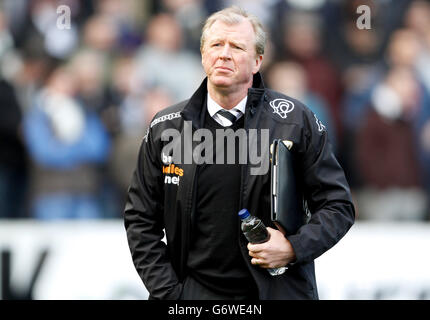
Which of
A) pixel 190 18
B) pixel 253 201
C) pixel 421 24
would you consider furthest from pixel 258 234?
pixel 421 24

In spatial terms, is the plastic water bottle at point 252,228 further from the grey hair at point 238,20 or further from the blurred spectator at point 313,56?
the blurred spectator at point 313,56

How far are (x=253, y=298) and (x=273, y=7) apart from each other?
492 centimetres

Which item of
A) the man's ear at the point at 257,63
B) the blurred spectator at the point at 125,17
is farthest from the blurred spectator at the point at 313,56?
the man's ear at the point at 257,63

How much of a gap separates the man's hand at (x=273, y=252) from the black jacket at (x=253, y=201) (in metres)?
0.04

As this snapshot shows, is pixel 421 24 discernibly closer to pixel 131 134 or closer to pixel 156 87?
pixel 156 87

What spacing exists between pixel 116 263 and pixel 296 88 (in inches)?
97.7

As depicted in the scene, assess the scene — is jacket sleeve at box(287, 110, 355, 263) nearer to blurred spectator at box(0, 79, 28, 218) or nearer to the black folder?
the black folder

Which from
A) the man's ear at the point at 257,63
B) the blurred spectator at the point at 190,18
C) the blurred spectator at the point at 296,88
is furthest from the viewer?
the blurred spectator at the point at 190,18

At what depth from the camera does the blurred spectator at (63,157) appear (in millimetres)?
7348

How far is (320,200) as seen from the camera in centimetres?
348

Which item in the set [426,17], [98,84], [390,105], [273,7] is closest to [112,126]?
[98,84]

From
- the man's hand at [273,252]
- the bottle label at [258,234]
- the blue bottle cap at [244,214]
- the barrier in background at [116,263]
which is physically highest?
the blue bottle cap at [244,214]

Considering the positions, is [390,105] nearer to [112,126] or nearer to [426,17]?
[426,17]

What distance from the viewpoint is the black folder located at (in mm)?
3322
